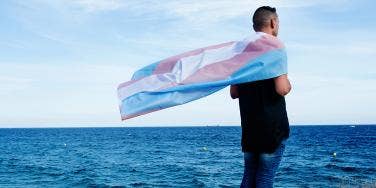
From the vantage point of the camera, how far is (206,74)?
4.61m

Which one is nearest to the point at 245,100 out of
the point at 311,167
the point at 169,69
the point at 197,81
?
the point at 197,81

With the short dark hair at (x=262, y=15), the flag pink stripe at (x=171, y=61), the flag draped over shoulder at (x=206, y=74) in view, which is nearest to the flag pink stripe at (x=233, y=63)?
the flag draped over shoulder at (x=206, y=74)

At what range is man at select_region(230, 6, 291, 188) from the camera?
4.29 metres

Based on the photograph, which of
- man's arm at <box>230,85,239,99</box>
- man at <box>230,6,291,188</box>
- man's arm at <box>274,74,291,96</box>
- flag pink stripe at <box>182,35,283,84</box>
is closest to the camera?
man's arm at <box>274,74,291,96</box>

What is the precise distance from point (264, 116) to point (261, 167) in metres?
0.49

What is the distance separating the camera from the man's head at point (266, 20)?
438 centimetres

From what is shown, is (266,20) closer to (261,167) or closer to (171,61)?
(171,61)

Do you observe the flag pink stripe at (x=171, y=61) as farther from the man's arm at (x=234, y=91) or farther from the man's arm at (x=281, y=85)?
the man's arm at (x=281, y=85)

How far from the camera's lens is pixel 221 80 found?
4.43 m

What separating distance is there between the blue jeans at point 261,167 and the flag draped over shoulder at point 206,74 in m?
0.70

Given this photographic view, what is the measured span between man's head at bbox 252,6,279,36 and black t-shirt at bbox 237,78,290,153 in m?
0.50

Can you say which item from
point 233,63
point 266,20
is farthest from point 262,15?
point 233,63

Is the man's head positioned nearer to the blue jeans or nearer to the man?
the man

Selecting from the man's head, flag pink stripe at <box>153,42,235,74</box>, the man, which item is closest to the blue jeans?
the man
